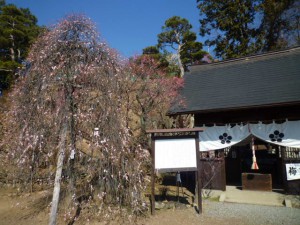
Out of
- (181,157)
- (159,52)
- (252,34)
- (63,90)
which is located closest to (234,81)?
(181,157)

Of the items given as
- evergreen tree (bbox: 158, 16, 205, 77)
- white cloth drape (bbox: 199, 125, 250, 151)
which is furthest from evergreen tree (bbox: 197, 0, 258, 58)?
white cloth drape (bbox: 199, 125, 250, 151)

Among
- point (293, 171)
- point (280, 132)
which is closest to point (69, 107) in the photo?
point (280, 132)

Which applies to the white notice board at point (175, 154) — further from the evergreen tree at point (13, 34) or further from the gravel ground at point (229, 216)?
the evergreen tree at point (13, 34)

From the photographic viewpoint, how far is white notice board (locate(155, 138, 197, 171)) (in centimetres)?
657

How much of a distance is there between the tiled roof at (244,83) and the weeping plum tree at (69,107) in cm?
439

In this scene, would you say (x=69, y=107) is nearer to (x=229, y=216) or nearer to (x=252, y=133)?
(x=229, y=216)

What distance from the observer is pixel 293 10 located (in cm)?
2012

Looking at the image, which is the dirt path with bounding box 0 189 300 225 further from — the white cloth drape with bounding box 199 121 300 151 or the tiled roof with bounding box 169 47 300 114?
the tiled roof with bounding box 169 47 300 114

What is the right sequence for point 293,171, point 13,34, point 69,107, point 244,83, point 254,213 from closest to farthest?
point 69,107
point 254,213
point 293,171
point 244,83
point 13,34

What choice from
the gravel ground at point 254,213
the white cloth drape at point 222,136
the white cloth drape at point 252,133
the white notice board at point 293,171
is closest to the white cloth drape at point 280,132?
the white cloth drape at point 252,133

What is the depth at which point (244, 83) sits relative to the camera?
998 cm

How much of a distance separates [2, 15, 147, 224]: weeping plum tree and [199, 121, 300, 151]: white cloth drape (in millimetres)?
4102

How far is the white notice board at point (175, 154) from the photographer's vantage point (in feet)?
21.5

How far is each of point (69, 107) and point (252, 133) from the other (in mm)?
6136
